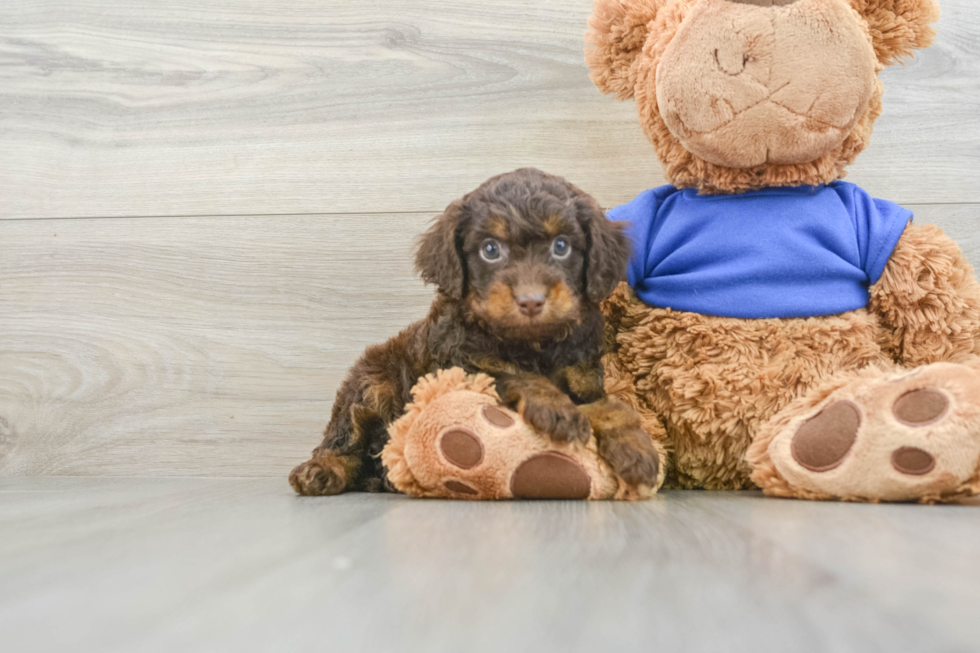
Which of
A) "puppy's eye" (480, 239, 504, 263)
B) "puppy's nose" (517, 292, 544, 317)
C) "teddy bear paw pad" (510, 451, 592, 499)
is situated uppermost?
"puppy's eye" (480, 239, 504, 263)

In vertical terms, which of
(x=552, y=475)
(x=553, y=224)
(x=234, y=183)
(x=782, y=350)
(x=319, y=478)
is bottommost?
(x=319, y=478)

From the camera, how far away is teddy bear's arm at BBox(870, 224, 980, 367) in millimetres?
1289

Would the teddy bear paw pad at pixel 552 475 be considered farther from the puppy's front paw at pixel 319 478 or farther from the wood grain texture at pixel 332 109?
the wood grain texture at pixel 332 109

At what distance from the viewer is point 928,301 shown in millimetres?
1302

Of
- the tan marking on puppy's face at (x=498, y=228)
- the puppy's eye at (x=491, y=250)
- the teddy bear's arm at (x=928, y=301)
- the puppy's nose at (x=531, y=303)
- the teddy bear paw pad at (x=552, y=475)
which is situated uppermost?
the tan marking on puppy's face at (x=498, y=228)

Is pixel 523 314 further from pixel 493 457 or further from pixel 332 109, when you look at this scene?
pixel 332 109

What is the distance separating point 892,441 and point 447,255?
0.69m

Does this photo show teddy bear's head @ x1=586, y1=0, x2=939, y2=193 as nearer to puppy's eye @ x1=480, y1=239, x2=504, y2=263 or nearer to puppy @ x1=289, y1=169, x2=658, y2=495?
puppy @ x1=289, y1=169, x2=658, y2=495

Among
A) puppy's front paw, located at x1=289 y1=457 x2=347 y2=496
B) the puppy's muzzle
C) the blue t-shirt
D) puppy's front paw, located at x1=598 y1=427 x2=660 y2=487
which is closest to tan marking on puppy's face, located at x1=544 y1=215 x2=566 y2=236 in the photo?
the puppy's muzzle

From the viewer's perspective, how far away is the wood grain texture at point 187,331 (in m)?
1.80

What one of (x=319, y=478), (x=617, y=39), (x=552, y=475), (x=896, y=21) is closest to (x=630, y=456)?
(x=552, y=475)

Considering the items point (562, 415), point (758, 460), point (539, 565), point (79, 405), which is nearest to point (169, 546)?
point (539, 565)

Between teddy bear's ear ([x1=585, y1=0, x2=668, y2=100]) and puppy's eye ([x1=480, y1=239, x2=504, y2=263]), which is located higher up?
teddy bear's ear ([x1=585, y1=0, x2=668, y2=100])

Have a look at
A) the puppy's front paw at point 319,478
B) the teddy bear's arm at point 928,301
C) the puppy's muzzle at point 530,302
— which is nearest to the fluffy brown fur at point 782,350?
the teddy bear's arm at point 928,301
